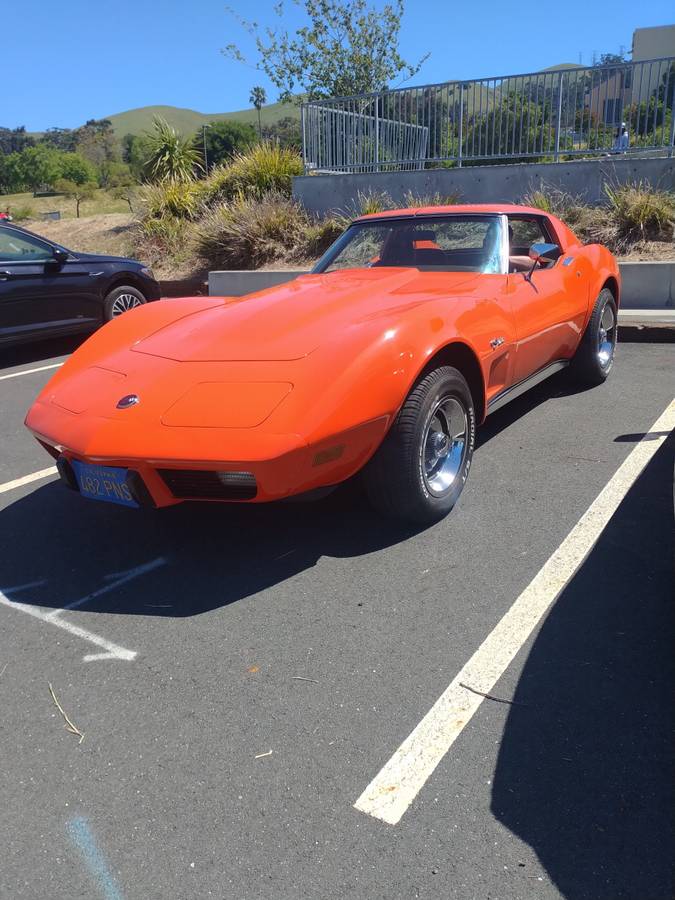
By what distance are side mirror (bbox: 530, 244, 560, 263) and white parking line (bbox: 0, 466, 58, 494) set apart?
10.2 feet

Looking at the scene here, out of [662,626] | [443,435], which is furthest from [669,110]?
[662,626]

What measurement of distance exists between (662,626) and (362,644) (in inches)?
40.6

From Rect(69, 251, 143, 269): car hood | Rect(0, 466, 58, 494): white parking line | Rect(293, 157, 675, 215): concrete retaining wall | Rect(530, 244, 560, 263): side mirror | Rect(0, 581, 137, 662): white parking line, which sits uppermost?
Rect(293, 157, 675, 215): concrete retaining wall

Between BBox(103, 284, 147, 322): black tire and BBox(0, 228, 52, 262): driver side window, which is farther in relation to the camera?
BBox(103, 284, 147, 322): black tire

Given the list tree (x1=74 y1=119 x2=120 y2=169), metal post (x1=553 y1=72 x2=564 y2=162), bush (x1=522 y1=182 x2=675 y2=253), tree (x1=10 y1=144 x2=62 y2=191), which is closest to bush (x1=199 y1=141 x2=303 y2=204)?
metal post (x1=553 y1=72 x2=564 y2=162)

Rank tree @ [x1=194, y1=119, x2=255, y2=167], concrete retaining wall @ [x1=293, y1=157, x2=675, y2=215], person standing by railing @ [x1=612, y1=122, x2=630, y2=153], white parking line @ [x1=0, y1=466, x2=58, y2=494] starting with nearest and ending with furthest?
white parking line @ [x1=0, y1=466, x2=58, y2=494] → concrete retaining wall @ [x1=293, y1=157, x2=675, y2=215] → person standing by railing @ [x1=612, y1=122, x2=630, y2=153] → tree @ [x1=194, y1=119, x2=255, y2=167]

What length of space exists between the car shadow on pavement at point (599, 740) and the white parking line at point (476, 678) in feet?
0.25

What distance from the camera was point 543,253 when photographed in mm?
4453

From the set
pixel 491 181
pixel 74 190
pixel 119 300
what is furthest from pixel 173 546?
pixel 74 190

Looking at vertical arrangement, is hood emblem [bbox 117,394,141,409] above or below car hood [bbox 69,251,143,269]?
below

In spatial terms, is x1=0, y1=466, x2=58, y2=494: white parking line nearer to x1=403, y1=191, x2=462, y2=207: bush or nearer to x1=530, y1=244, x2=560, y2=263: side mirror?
x1=530, y1=244, x2=560, y2=263: side mirror

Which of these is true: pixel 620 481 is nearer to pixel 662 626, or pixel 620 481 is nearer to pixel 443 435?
pixel 443 435

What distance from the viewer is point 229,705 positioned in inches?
90.0

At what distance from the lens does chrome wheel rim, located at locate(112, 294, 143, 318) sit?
8.21 m
